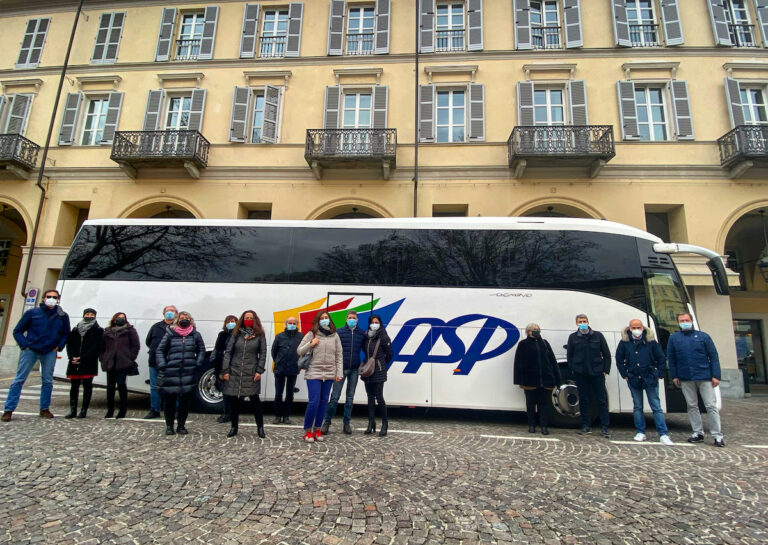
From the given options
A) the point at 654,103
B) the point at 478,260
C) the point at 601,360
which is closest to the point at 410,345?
the point at 478,260

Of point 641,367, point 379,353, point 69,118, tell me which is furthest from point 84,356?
point 69,118

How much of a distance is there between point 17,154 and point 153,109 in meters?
5.00

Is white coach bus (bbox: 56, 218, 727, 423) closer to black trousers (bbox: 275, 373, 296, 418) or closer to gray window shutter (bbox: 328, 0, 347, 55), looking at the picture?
black trousers (bbox: 275, 373, 296, 418)

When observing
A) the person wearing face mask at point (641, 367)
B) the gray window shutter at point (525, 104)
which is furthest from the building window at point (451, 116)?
the person wearing face mask at point (641, 367)

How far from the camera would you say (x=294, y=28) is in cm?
1516

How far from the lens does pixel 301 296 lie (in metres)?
7.10

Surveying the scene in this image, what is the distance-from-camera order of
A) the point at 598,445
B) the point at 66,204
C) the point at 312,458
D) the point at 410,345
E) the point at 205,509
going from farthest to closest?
the point at 66,204, the point at 410,345, the point at 598,445, the point at 312,458, the point at 205,509

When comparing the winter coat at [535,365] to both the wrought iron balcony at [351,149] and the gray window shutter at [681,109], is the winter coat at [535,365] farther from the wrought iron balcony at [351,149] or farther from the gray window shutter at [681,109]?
the gray window shutter at [681,109]

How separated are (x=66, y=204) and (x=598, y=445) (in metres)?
18.1

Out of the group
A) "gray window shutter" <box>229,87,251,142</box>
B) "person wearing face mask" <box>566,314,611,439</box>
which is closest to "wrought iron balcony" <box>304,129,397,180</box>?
"gray window shutter" <box>229,87,251,142</box>

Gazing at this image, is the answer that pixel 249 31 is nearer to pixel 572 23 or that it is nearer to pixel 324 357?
pixel 572 23

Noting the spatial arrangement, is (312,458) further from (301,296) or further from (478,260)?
(478,260)

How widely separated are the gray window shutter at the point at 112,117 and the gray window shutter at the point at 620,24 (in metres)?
18.2

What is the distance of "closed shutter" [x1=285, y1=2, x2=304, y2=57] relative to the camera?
15010 mm
